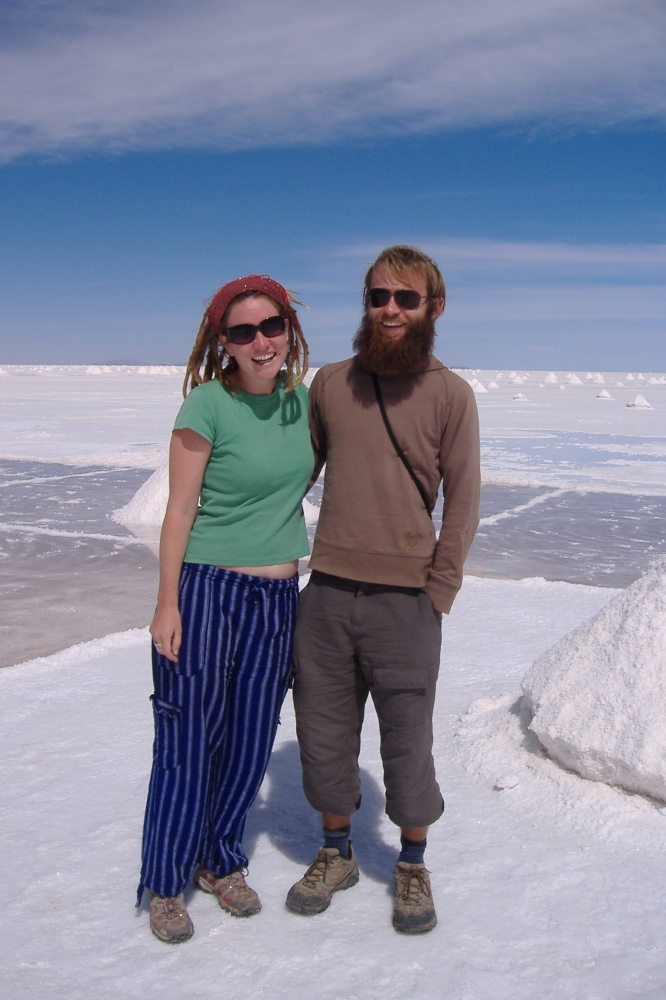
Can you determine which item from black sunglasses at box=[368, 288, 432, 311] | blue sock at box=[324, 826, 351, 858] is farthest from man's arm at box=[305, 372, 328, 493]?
blue sock at box=[324, 826, 351, 858]

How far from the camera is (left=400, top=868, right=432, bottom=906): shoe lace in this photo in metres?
2.19

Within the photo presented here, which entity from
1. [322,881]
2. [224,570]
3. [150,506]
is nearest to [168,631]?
[224,570]

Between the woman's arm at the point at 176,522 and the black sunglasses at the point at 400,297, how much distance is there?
0.54 metres

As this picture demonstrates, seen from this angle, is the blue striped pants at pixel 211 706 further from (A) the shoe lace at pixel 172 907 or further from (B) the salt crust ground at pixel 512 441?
(B) the salt crust ground at pixel 512 441

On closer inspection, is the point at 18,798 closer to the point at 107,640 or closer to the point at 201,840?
the point at 201,840

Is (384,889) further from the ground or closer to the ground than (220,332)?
closer to the ground

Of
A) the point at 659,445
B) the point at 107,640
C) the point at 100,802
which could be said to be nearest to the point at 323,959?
the point at 100,802

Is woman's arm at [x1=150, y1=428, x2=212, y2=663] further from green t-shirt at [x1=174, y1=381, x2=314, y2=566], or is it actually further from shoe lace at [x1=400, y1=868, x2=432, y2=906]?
shoe lace at [x1=400, y1=868, x2=432, y2=906]

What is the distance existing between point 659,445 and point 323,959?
13.8 metres

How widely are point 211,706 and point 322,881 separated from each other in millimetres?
553

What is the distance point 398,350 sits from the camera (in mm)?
2119

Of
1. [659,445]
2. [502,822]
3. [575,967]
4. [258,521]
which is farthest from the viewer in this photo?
[659,445]

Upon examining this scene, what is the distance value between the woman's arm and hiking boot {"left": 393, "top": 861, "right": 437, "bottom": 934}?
800mm

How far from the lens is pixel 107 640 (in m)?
4.27
